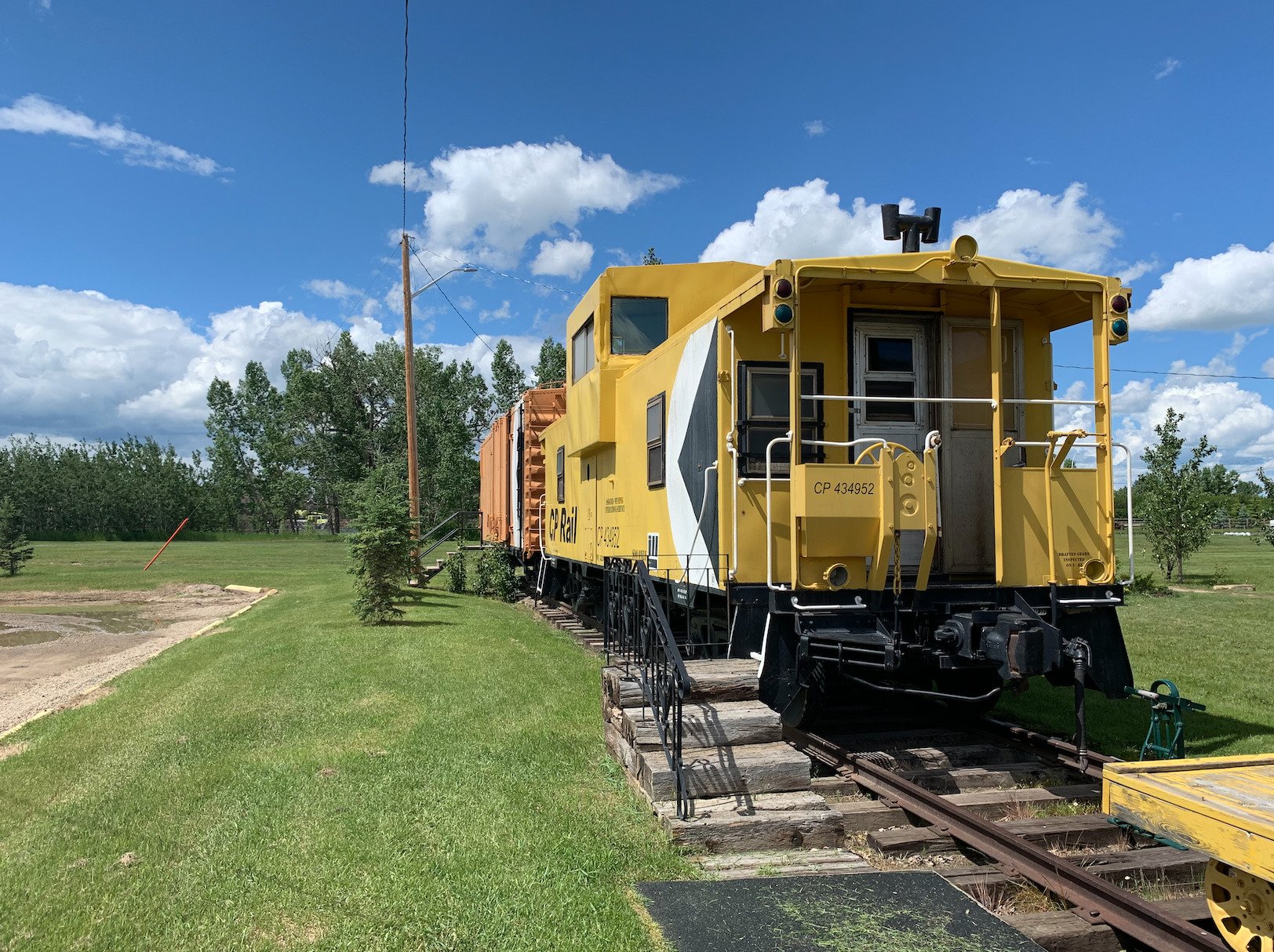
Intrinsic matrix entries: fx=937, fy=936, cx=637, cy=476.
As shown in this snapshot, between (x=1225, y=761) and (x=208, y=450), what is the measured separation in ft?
296

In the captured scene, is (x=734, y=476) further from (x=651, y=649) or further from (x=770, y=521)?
(x=651, y=649)

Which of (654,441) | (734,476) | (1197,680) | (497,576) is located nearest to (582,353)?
(654,441)

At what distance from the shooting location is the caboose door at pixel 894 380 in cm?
733

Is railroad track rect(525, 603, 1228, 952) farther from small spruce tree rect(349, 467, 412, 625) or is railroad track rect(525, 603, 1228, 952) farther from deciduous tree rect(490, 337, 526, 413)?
deciduous tree rect(490, 337, 526, 413)

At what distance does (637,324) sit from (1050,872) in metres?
7.34

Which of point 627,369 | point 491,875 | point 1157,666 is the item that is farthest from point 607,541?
point 1157,666

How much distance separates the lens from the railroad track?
4266 mm

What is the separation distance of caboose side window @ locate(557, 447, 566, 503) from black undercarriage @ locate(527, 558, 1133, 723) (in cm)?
730

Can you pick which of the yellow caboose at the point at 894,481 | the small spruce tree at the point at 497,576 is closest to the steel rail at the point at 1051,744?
the yellow caboose at the point at 894,481

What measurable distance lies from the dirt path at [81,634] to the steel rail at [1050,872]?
360 inches

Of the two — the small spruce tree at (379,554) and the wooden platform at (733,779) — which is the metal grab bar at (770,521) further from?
the small spruce tree at (379,554)

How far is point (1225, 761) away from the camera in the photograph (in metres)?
4.42

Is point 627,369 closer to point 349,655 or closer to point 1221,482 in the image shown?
point 349,655

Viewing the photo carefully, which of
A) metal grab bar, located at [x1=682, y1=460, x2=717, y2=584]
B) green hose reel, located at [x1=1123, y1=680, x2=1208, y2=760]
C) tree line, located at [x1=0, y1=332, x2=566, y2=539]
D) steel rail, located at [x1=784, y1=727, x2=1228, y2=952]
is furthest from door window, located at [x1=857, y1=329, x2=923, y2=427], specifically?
tree line, located at [x1=0, y1=332, x2=566, y2=539]
